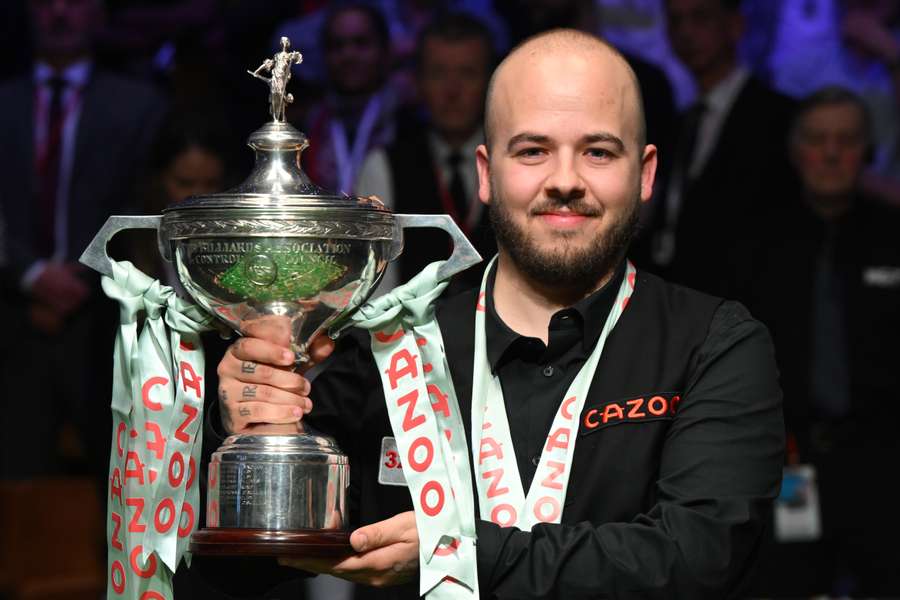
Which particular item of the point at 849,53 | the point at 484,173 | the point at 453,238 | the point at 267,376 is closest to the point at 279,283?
the point at 267,376

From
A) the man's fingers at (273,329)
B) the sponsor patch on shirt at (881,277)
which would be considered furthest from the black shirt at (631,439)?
the sponsor patch on shirt at (881,277)

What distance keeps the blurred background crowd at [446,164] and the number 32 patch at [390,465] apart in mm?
2058

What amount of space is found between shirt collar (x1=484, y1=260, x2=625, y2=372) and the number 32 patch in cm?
19

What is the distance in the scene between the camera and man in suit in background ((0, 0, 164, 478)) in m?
4.86

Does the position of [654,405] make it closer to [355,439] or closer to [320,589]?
[355,439]

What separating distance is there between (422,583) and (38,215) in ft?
10.2

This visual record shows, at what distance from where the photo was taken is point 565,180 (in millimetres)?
2307

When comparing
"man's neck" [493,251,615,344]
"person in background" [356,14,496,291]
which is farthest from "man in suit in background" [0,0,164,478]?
"man's neck" [493,251,615,344]

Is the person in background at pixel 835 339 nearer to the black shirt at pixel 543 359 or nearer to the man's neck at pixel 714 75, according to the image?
the man's neck at pixel 714 75

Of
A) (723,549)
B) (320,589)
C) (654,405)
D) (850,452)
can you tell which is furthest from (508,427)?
(850,452)

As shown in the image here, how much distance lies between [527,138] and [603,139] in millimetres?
112

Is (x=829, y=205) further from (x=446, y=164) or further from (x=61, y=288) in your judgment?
(x=61, y=288)

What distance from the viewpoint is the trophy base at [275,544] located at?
2.10 metres

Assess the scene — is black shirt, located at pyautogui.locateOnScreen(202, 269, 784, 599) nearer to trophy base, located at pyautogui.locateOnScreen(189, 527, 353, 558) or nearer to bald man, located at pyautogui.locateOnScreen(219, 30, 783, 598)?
bald man, located at pyautogui.locateOnScreen(219, 30, 783, 598)
